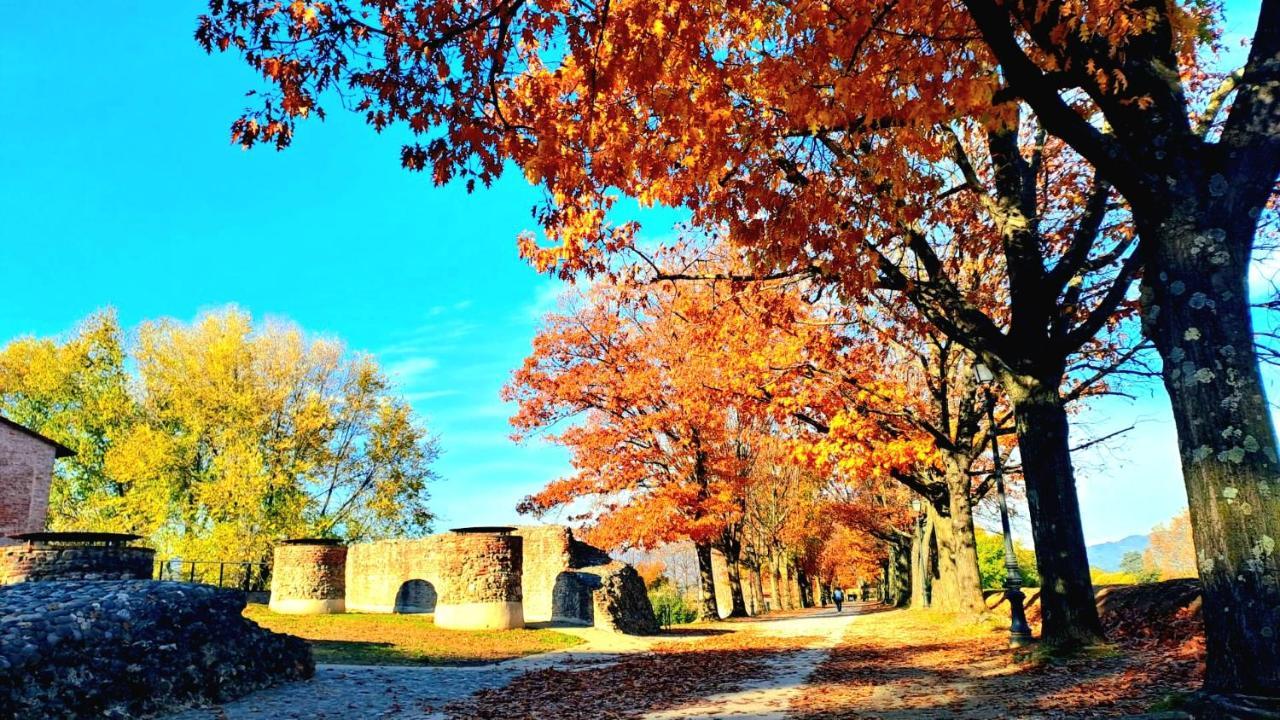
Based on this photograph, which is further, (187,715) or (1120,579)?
(1120,579)

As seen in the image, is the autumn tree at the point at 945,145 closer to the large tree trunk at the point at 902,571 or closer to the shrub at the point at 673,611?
the shrub at the point at 673,611

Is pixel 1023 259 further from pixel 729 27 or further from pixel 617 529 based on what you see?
pixel 617 529

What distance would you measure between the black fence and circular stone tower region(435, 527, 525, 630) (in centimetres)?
1519

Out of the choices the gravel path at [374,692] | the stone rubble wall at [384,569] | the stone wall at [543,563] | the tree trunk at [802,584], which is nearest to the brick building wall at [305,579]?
the stone rubble wall at [384,569]

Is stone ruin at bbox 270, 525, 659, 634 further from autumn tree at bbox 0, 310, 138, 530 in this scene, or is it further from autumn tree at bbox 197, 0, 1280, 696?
autumn tree at bbox 0, 310, 138, 530

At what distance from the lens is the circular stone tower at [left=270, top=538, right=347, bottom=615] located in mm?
26672

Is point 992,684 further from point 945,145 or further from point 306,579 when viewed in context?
point 306,579

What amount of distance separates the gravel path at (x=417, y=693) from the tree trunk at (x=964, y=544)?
4800 mm

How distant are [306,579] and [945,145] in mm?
25691

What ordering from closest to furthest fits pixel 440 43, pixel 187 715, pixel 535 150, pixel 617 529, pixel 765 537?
pixel 440 43 → pixel 535 150 → pixel 187 715 → pixel 617 529 → pixel 765 537

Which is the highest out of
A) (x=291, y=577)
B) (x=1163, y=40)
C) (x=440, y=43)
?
(x=440, y=43)

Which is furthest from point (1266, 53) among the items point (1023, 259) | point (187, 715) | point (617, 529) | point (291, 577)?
point (291, 577)

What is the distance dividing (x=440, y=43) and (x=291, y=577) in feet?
82.9

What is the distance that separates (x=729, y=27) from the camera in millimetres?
9391
